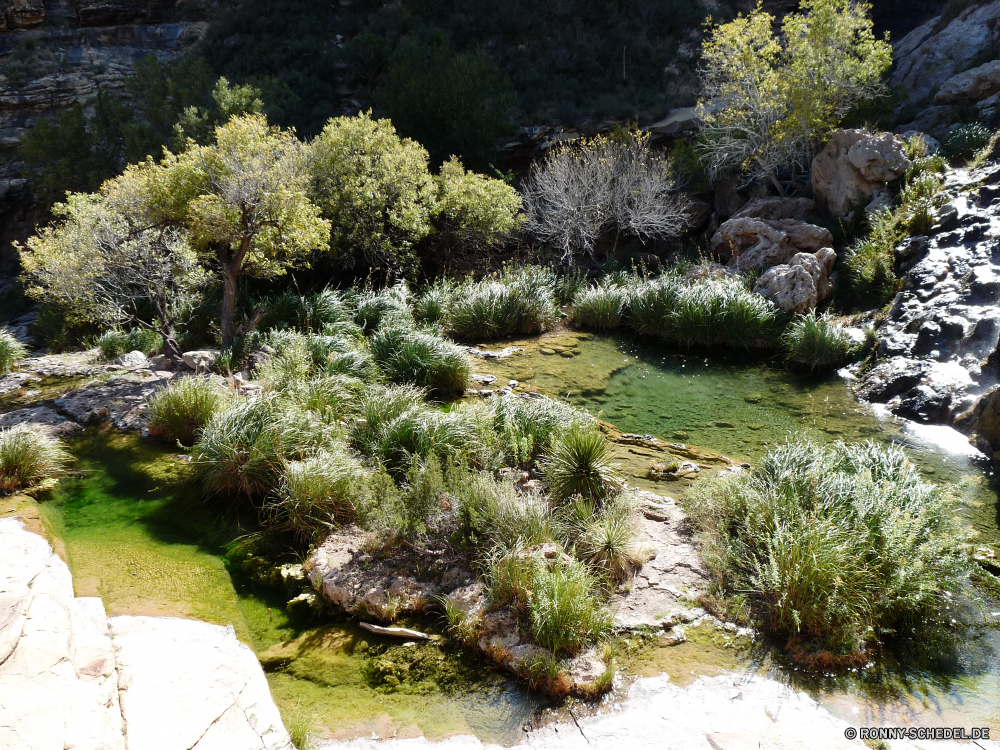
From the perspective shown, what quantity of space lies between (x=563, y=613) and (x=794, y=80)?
14.4 meters

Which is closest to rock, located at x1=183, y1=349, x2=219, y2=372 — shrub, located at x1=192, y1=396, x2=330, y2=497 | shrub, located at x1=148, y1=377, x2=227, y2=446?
shrub, located at x1=148, y1=377, x2=227, y2=446

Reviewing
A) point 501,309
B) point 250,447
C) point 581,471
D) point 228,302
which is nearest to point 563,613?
point 581,471

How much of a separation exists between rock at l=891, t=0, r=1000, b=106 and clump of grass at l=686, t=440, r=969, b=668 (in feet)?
53.3

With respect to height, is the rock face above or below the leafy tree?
below

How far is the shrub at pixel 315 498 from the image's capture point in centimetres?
559

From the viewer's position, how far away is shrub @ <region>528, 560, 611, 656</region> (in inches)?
162

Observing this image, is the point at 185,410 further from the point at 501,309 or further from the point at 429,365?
the point at 501,309

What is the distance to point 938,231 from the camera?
37.0ft

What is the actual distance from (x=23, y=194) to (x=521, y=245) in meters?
21.4

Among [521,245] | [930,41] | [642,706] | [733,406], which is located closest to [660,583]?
[642,706]

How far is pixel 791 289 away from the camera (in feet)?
37.9

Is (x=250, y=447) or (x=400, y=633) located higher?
(x=250, y=447)

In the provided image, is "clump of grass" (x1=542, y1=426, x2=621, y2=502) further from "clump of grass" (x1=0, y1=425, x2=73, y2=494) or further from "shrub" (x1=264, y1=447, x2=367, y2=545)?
"clump of grass" (x1=0, y1=425, x2=73, y2=494)

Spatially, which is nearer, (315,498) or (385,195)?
(315,498)
